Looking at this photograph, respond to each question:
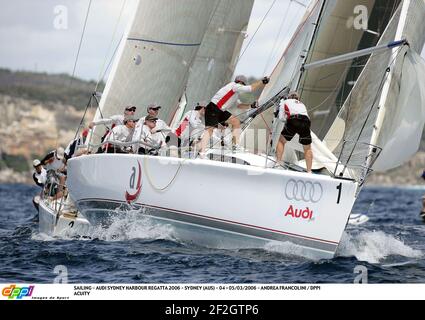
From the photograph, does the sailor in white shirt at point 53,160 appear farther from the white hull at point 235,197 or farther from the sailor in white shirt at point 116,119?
the white hull at point 235,197

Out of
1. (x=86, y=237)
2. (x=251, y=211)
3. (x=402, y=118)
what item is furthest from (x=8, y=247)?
Answer: (x=402, y=118)

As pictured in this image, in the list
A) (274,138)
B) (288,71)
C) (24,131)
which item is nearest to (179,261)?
(274,138)

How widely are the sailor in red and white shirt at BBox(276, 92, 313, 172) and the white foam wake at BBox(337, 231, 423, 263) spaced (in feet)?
4.11

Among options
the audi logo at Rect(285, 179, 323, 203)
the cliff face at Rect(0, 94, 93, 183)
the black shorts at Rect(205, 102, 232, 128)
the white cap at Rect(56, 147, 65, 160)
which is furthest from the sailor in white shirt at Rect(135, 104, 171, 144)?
the cliff face at Rect(0, 94, 93, 183)

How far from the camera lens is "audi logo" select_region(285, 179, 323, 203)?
9.10m

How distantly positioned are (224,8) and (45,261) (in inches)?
234

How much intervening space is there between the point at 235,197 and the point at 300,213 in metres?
0.76

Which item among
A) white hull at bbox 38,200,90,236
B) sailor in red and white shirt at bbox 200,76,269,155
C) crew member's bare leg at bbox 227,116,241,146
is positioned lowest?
white hull at bbox 38,200,90,236

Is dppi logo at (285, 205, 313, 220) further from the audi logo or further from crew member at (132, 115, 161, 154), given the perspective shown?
crew member at (132, 115, 161, 154)

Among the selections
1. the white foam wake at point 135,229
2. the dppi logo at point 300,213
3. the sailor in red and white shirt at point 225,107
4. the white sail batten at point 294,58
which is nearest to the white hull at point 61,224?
the white foam wake at point 135,229

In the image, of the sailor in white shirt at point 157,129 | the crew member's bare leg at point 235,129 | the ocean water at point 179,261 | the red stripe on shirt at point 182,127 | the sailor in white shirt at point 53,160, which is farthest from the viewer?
the sailor in white shirt at point 53,160

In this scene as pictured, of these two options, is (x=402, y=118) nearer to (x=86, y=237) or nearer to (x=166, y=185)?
(x=166, y=185)

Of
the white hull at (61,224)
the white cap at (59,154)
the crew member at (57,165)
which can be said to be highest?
the white cap at (59,154)

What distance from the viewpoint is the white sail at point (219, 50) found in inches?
551
